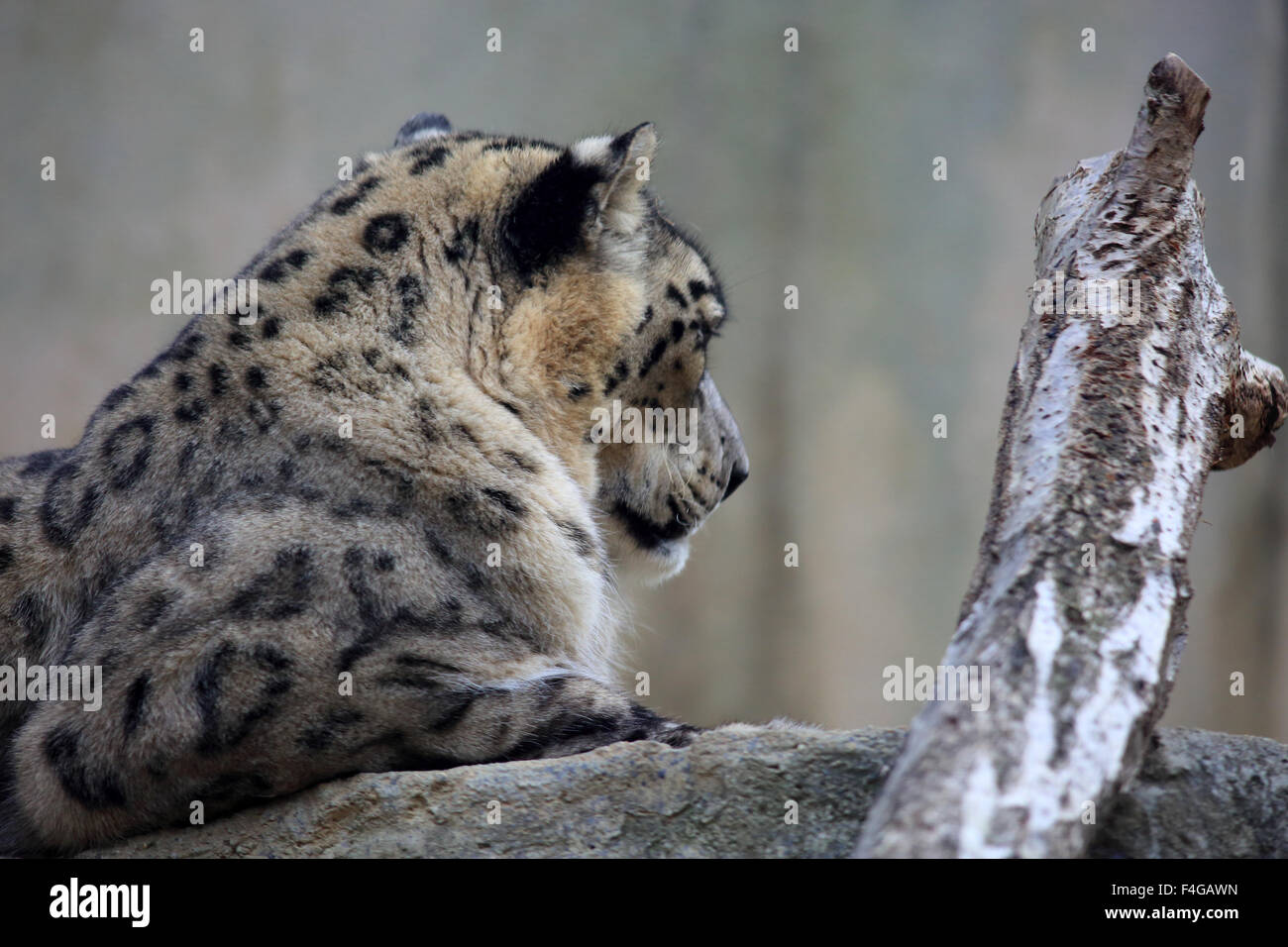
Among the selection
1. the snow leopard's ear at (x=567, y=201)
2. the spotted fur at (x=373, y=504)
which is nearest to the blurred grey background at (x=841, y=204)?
the spotted fur at (x=373, y=504)

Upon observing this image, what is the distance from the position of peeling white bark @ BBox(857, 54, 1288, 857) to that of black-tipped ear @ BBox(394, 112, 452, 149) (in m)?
2.10

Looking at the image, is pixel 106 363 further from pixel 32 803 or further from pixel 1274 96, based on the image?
pixel 1274 96

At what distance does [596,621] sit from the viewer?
362 centimetres

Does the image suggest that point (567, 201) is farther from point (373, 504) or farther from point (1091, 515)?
point (1091, 515)

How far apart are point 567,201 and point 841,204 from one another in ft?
21.7

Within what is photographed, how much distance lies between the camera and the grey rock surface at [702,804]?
2748 mm

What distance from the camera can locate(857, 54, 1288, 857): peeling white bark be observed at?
6.57ft

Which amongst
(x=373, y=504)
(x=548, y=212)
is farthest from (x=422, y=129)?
(x=373, y=504)

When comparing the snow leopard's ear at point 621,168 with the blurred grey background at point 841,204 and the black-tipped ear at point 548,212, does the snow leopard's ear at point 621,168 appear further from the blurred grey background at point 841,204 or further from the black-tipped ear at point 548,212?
the blurred grey background at point 841,204

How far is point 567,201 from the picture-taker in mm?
3631

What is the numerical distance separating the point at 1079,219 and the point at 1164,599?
5.53 feet
